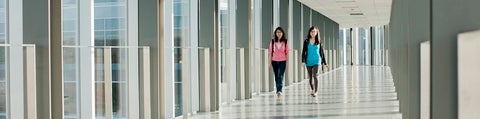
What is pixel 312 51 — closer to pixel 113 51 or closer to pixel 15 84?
pixel 113 51

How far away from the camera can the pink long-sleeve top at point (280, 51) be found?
10.1 meters

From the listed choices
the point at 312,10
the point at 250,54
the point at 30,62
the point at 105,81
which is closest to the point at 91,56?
the point at 105,81

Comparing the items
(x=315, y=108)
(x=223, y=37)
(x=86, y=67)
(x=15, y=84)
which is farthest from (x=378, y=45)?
(x=15, y=84)

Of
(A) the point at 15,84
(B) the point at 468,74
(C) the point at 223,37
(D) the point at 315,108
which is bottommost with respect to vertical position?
(D) the point at 315,108

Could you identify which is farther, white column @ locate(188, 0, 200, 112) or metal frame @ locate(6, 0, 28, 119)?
white column @ locate(188, 0, 200, 112)

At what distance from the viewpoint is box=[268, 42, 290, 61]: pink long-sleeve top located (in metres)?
10.1

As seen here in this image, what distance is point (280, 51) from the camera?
10172 millimetres

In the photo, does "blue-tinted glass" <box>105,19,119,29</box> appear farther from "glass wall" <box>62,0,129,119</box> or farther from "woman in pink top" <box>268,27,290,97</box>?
"woman in pink top" <box>268,27,290,97</box>

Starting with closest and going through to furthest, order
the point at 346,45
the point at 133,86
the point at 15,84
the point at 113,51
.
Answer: the point at 15,84 → the point at 113,51 → the point at 133,86 → the point at 346,45

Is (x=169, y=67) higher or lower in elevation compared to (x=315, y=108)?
higher

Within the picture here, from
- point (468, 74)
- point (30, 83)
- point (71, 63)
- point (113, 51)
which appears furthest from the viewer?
point (113, 51)

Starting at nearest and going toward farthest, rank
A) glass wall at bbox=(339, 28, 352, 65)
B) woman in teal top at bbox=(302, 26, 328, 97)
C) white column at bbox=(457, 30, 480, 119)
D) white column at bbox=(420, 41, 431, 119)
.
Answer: white column at bbox=(457, 30, 480, 119) < white column at bbox=(420, 41, 431, 119) < woman in teal top at bbox=(302, 26, 328, 97) < glass wall at bbox=(339, 28, 352, 65)

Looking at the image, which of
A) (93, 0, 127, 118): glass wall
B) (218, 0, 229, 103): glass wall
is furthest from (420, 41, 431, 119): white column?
(218, 0, 229, 103): glass wall

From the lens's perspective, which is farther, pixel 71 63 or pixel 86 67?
pixel 86 67
